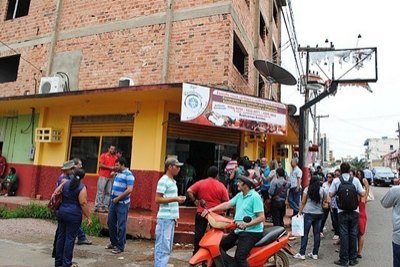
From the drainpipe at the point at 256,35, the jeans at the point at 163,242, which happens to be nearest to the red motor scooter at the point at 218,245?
the jeans at the point at 163,242

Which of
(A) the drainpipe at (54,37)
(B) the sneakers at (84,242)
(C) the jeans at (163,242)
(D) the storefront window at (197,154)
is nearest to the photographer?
(C) the jeans at (163,242)

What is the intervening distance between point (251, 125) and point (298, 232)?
2983mm

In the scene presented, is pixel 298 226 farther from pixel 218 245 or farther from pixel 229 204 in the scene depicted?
pixel 218 245

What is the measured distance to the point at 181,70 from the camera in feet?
33.8

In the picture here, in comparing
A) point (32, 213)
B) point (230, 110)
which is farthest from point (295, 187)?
point (32, 213)

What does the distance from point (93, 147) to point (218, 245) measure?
705 centimetres

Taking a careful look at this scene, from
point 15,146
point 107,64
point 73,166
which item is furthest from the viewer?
point 15,146

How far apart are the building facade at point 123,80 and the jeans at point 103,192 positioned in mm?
725

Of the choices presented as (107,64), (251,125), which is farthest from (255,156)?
(107,64)

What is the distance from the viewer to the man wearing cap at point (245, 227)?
4.70 meters

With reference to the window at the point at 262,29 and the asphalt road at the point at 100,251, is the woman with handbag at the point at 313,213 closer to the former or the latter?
the asphalt road at the point at 100,251

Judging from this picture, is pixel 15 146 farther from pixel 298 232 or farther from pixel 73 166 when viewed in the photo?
pixel 298 232

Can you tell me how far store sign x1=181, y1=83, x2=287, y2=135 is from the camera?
7914mm

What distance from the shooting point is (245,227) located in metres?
4.66
